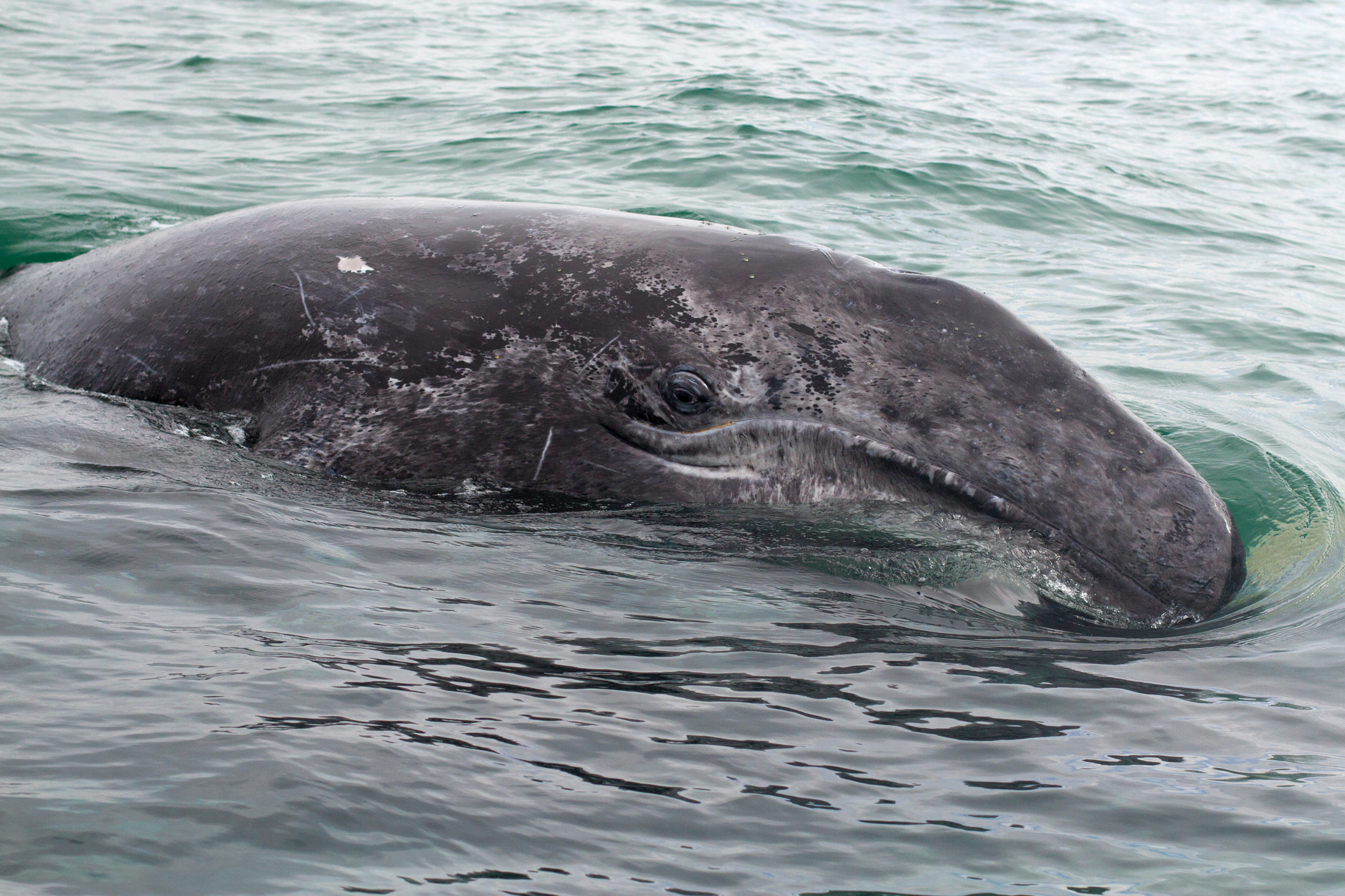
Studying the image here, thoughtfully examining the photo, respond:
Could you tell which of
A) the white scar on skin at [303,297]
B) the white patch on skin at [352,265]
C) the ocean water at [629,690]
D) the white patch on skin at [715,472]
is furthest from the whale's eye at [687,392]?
the white scar on skin at [303,297]

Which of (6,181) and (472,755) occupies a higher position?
(6,181)

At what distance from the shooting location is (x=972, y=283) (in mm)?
13203

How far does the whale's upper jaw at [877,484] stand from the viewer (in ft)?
18.1

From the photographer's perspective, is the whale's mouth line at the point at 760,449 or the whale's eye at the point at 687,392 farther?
the whale's eye at the point at 687,392

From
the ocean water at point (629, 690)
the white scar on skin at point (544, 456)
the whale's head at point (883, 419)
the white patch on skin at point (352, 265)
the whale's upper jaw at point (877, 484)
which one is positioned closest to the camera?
the ocean water at point (629, 690)

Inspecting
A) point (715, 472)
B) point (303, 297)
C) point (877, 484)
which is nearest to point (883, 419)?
point (877, 484)

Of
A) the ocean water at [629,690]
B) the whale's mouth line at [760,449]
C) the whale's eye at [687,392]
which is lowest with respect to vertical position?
the ocean water at [629,690]

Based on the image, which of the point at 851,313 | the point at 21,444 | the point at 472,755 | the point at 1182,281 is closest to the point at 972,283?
the point at 1182,281

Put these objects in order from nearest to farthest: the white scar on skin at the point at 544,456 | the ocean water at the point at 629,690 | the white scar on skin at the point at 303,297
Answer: the ocean water at the point at 629,690
the white scar on skin at the point at 544,456
the white scar on skin at the point at 303,297

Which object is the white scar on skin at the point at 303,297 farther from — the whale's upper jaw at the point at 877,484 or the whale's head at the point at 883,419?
the whale's upper jaw at the point at 877,484

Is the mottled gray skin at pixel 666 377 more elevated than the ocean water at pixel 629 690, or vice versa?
the mottled gray skin at pixel 666 377

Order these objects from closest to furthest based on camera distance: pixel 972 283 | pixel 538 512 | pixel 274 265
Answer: pixel 538 512 → pixel 274 265 → pixel 972 283

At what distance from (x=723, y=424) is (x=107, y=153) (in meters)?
12.3

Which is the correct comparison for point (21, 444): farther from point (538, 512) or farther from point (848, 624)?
point (848, 624)
